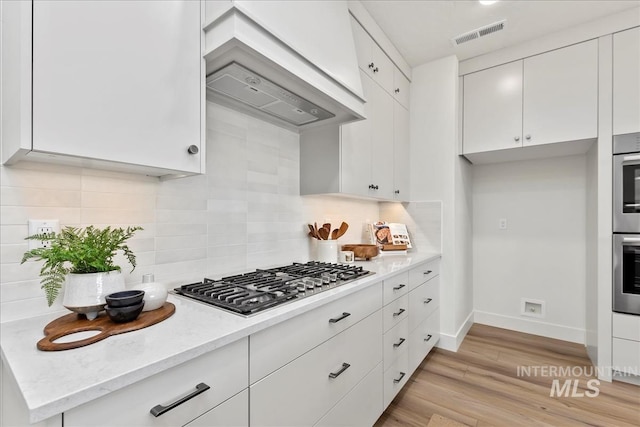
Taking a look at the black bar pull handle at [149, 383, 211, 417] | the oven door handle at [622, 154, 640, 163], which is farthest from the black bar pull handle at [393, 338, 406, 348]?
the oven door handle at [622, 154, 640, 163]

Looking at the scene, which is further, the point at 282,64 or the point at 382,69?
the point at 382,69

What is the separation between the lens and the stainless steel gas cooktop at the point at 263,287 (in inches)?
42.9

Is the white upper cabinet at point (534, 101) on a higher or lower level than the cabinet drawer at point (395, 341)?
higher

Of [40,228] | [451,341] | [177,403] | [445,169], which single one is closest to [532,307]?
[451,341]

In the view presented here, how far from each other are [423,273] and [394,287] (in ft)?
2.19

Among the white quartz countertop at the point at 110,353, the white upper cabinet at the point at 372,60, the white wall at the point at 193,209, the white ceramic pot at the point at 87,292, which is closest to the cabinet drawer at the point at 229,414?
the white quartz countertop at the point at 110,353

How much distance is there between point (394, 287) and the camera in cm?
187

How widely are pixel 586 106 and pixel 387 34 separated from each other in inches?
66.8

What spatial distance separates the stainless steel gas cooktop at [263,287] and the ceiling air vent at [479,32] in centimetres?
223

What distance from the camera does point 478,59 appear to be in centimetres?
294

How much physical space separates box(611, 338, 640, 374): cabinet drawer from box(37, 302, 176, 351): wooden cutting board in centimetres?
301

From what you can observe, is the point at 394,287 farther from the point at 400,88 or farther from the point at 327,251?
the point at 400,88

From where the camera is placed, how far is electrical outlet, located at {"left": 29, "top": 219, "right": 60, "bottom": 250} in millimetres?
1014

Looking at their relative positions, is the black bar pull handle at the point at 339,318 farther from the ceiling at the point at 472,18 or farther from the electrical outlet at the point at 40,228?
the ceiling at the point at 472,18
